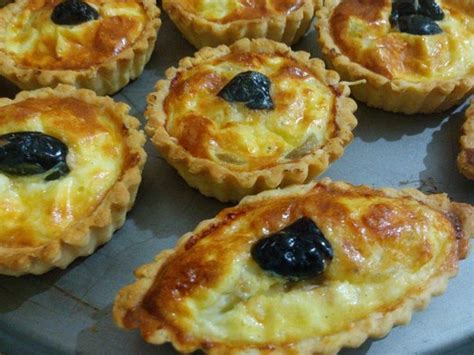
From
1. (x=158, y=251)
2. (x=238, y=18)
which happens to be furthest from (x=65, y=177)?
(x=238, y=18)

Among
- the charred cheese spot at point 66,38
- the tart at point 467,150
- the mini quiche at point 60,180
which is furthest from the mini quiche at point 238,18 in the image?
the tart at point 467,150

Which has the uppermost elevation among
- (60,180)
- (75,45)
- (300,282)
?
(300,282)

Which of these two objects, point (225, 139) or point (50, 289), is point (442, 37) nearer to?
point (225, 139)

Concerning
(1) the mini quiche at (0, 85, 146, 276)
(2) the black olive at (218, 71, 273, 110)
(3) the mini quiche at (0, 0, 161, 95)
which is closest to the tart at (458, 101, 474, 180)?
(2) the black olive at (218, 71, 273, 110)

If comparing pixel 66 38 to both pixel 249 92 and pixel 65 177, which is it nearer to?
pixel 65 177

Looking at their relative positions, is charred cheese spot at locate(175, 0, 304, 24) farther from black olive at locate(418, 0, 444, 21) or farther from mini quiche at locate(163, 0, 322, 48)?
black olive at locate(418, 0, 444, 21)

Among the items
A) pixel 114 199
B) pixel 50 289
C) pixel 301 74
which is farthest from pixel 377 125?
pixel 50 289

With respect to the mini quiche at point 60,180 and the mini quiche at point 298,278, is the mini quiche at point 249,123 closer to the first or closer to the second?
the mini quiche at point 60,180
